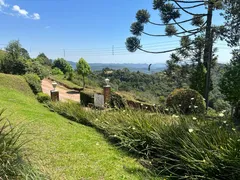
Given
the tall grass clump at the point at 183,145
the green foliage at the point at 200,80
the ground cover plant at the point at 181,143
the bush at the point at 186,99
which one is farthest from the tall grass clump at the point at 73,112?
the green foliage at the point at 200,80

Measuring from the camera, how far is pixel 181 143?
10.4 feet

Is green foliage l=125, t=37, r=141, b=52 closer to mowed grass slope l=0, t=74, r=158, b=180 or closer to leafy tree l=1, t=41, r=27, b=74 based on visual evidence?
mowed grass slope l=0, t=74, r=158, b=180

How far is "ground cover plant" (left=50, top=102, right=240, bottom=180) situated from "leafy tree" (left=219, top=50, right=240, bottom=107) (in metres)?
4.43

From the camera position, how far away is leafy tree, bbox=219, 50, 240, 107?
285 inches

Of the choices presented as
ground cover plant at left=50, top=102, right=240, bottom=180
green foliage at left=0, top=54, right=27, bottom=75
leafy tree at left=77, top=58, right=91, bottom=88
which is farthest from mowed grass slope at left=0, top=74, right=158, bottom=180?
leafy tree at left=77, top=58, right=91, bottom=88

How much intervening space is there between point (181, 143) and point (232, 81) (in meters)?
5.70

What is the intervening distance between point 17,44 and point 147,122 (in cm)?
1563

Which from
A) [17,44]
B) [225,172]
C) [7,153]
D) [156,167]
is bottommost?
[156,167]

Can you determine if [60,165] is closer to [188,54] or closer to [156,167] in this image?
[156,167]

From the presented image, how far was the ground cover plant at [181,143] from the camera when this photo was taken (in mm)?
2674

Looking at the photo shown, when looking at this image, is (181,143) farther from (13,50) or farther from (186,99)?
(13,50)

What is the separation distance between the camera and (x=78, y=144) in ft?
13.9

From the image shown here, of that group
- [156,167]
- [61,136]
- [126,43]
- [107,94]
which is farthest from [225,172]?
[126,43]

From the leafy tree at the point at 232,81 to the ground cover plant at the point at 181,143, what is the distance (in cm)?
443
